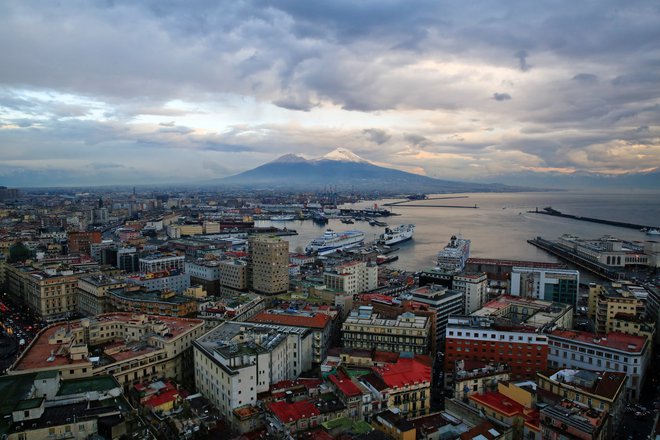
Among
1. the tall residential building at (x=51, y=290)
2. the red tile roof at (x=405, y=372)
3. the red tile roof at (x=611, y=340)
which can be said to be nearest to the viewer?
the red tile roof at (x=405, y=372)

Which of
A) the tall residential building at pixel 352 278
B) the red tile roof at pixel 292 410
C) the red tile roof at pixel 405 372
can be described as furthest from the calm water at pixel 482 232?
the red tile roof at pixel 292 410

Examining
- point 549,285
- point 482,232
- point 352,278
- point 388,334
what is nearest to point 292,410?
point 388,334

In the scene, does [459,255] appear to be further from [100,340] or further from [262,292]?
[100,340]

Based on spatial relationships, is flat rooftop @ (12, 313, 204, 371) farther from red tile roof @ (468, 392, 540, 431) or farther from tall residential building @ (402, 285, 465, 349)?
red tile roof @ (468, 392, 540, 431)

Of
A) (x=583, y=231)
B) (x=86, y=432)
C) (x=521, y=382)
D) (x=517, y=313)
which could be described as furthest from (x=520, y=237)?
(x=86, y=432)

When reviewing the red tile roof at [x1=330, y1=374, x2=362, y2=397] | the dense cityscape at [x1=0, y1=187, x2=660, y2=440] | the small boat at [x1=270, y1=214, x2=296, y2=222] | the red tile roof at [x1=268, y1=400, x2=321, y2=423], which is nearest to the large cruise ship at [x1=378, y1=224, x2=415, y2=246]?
the dense cityscape at [x1=0, y1=187, x2=660, y2=440]

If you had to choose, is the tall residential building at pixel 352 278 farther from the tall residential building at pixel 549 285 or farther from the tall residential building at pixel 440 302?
the tall residential building at pixel 549 285

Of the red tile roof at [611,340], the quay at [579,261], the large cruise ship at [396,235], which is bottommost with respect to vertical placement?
the quay at [579,261]

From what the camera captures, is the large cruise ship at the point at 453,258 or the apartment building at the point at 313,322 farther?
the large cruise ship at the point at 453,258
